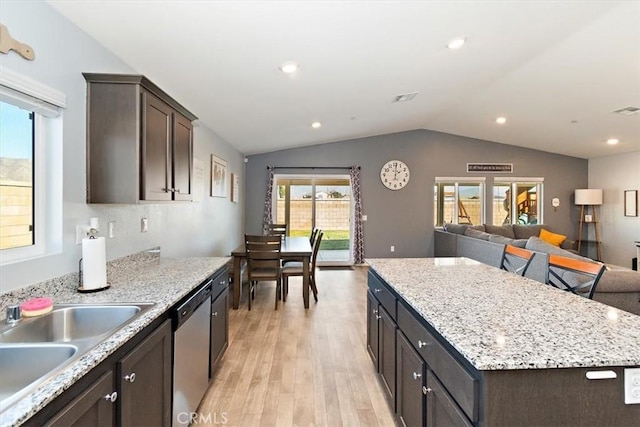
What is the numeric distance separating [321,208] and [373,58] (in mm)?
4757

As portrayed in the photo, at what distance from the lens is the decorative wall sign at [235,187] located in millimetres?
6188

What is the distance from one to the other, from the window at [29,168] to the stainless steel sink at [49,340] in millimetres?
343

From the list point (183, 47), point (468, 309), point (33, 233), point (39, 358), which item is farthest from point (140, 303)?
point (183, 47)

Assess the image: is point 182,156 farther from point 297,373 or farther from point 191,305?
point 297,373

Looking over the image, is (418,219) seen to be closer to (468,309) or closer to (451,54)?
(451,54)

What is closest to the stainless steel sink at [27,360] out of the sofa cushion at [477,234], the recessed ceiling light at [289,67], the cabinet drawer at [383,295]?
the cabinet drawer at [383,295]

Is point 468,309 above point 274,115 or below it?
below

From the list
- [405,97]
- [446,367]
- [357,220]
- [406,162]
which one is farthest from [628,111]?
[446,367]

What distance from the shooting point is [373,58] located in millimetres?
3066

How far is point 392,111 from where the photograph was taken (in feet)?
17.9

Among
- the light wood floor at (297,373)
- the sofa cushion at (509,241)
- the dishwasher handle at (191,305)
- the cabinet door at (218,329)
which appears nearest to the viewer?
the dishwasher handle at (191,305)

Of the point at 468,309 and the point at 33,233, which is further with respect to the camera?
the point at 33,233

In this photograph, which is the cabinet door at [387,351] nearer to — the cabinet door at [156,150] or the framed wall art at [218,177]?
the cabinet door at [156,150]

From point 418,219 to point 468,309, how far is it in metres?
6.27
